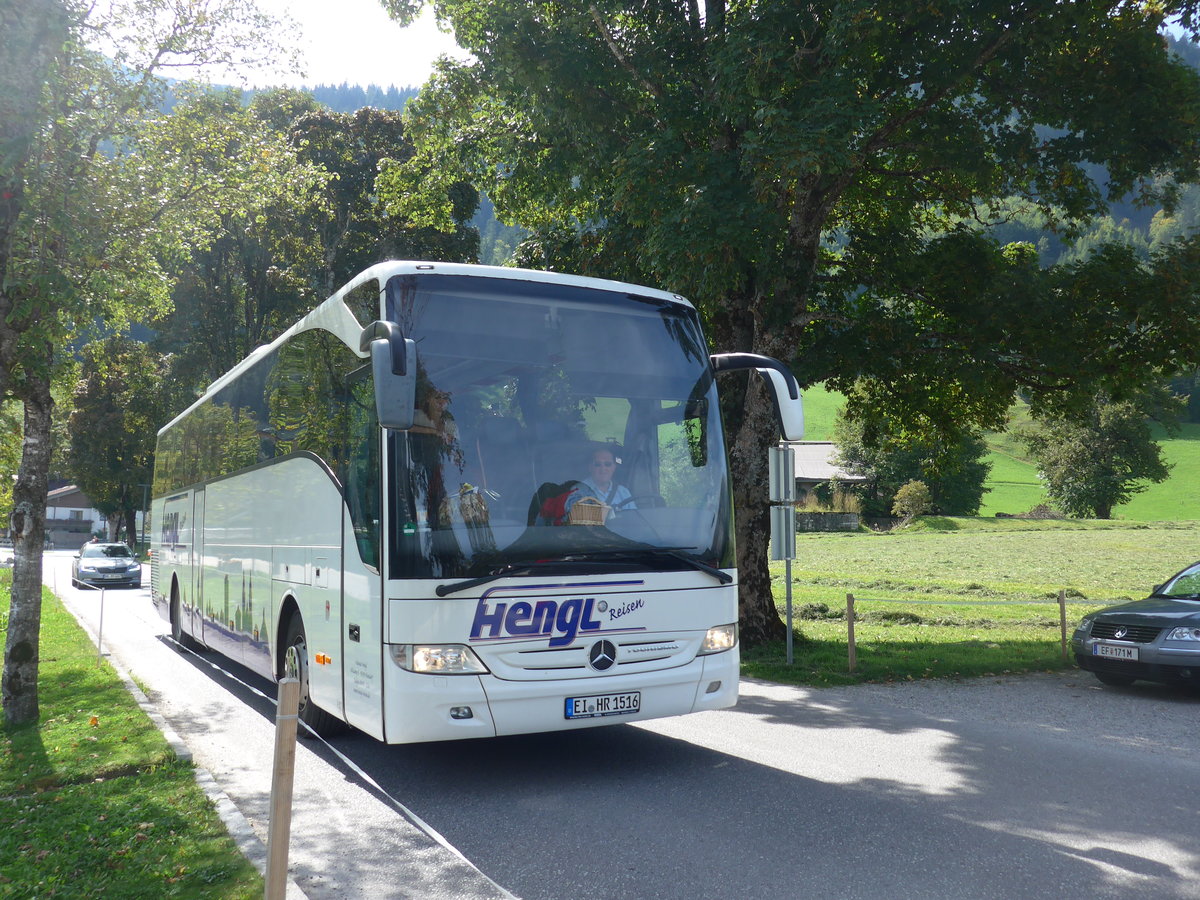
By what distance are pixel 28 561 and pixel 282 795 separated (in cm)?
666

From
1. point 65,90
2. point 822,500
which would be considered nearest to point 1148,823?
point 65,90

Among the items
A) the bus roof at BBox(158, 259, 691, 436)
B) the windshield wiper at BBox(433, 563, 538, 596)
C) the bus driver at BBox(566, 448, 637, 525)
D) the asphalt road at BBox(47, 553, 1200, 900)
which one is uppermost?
the bus roof at BBox(158, 259, 691, 436)

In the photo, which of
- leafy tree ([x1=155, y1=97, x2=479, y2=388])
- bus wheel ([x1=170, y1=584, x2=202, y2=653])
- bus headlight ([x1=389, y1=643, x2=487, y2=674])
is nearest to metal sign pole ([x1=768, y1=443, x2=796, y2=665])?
bus headlight ([x1=389, y1=643, x2=487, y2=674])

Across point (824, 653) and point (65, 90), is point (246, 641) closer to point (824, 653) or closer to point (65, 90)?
point (65, 90)

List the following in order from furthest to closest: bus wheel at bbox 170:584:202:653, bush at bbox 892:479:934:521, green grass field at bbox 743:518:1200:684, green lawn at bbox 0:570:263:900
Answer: bush at bbox 892:479:934:521 < bus wheel at bbox 170:584:202:653 < green grass field at bbox 743:518:1200:684 < green lawn at bbox 0:570:263:900

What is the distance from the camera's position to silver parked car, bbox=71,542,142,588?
31.9 metres

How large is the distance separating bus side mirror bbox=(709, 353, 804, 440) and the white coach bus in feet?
0.06

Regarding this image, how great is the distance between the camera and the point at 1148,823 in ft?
19.6

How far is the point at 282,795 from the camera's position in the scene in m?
3.92

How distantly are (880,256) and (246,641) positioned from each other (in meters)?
11.6

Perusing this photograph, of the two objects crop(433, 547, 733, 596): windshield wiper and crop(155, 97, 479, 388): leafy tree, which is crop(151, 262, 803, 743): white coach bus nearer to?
crop(433, 547, 733, 596): windshield wiper

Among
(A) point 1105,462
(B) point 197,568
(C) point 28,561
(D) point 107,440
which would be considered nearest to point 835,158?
(C) point 28,561

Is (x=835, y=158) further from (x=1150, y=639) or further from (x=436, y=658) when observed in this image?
(x=436, y=658)

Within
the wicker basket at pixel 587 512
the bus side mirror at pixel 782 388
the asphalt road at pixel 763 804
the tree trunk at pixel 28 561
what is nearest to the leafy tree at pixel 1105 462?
the asphalt road at pixel 763 804
